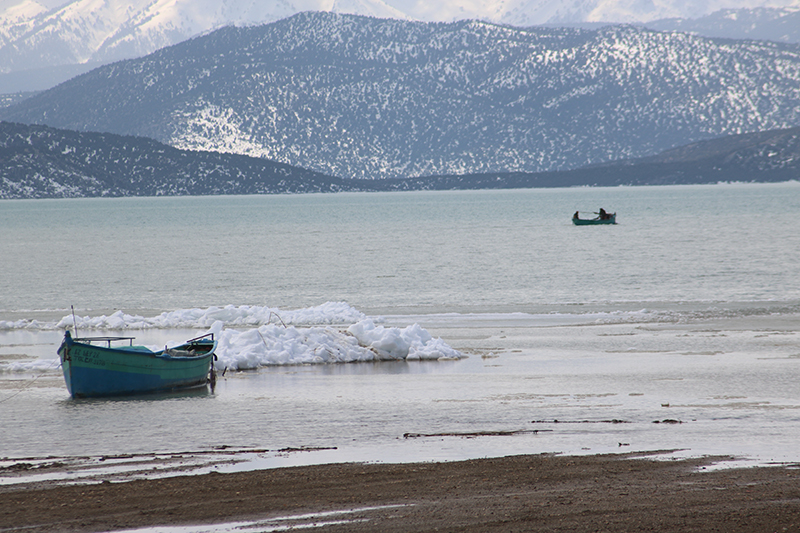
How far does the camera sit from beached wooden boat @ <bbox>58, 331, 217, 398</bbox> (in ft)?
58.7

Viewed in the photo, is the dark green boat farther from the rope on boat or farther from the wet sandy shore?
the wet sandy shore

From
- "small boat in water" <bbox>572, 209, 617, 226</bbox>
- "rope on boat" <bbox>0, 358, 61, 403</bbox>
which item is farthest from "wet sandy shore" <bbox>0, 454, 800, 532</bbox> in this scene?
"small boat in water" <bbox>572, 209, 617, 226</bbox>

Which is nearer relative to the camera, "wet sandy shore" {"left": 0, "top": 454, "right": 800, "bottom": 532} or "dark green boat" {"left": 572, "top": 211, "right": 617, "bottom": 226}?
"wet sandy shore" {"left": 0, "top": 454, "right": 800, "bottom": 532}

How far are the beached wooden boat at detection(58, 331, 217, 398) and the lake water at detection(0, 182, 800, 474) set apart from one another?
2.14ft

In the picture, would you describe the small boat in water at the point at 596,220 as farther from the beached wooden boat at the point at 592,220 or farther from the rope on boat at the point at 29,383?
the rope on boat at the point at 29,383

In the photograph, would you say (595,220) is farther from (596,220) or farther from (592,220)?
(592,220)

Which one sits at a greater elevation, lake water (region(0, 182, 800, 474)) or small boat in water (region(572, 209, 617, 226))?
small boat in water (region(572, 209, 617, 226))

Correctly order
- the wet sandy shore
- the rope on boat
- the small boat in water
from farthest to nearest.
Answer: the small boat in water → the rope on boat → the wet sandy shore

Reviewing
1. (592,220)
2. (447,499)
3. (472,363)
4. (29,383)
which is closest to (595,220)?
(592,220)

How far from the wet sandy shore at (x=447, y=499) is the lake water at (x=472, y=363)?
4.26ft

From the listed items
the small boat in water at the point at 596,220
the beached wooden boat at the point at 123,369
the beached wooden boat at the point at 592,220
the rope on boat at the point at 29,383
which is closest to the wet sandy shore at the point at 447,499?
the beached wooden boat at the point at 123,369

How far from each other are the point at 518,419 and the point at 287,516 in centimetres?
698

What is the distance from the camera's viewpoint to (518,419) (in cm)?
1516

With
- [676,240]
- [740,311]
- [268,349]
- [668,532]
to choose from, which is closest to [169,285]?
[268,349]
